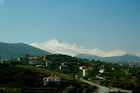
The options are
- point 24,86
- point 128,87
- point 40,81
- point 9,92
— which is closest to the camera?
point 9,92

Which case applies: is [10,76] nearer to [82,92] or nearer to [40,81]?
[40,81]

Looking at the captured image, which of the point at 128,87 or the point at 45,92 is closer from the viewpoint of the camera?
the point at 45,92

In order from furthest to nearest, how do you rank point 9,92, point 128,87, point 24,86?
point 128,87 < point 24,86 < point 9,92

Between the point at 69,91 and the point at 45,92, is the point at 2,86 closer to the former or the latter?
the point at 45,92

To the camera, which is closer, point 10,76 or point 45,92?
point 45,92

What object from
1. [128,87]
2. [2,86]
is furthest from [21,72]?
[128,87]

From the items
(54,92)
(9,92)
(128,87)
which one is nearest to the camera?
(9,92)

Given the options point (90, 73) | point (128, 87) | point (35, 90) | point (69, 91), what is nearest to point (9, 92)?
point (35, 90)

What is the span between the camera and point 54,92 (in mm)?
51094

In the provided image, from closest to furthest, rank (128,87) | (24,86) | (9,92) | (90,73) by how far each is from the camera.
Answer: (9,92) → (24,86) → (128,87) → (90,73)

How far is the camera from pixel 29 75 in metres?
68.6

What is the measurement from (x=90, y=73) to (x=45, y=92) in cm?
5349

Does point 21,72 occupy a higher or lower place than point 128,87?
higher

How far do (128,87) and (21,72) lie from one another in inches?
1355
